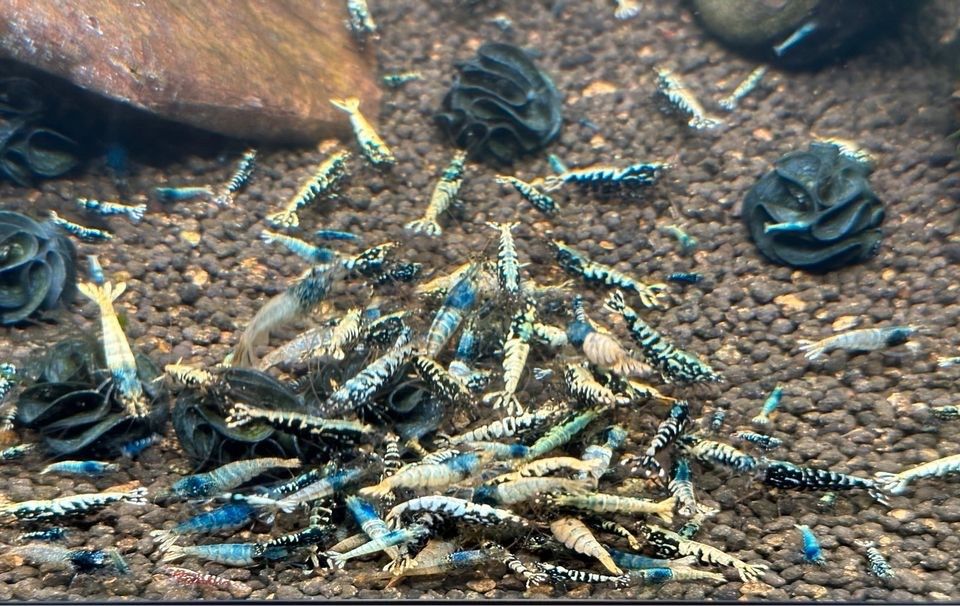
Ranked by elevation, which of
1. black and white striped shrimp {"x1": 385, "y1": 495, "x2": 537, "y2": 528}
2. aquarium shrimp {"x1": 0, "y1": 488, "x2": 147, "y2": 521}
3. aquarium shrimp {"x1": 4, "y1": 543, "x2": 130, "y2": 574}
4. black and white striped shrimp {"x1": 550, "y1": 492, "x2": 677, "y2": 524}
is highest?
black and white striped shrimp {"x1": 550, "y1": 492, "x2": 677, "y2": 524}

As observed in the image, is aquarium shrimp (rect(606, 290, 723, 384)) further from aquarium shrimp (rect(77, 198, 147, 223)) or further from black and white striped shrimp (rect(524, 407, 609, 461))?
aquarium shrimp (rect(77, 198, 147, 223))

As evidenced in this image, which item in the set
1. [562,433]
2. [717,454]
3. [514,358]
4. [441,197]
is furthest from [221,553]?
[441,197]

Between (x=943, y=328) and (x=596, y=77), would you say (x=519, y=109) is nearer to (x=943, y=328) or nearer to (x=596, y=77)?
(x=596, y=77)

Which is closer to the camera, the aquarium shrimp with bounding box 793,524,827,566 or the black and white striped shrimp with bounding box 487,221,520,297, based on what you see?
the aquarium shrimp with bounding box 793,524,827,566

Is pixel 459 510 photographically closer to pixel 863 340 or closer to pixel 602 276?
pixel 602 276

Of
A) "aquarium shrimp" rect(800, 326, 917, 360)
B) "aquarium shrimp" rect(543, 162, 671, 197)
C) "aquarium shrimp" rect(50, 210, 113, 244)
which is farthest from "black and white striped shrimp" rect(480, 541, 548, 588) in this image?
"aquarium shrimp" rect(50, 210, 113, 244)
